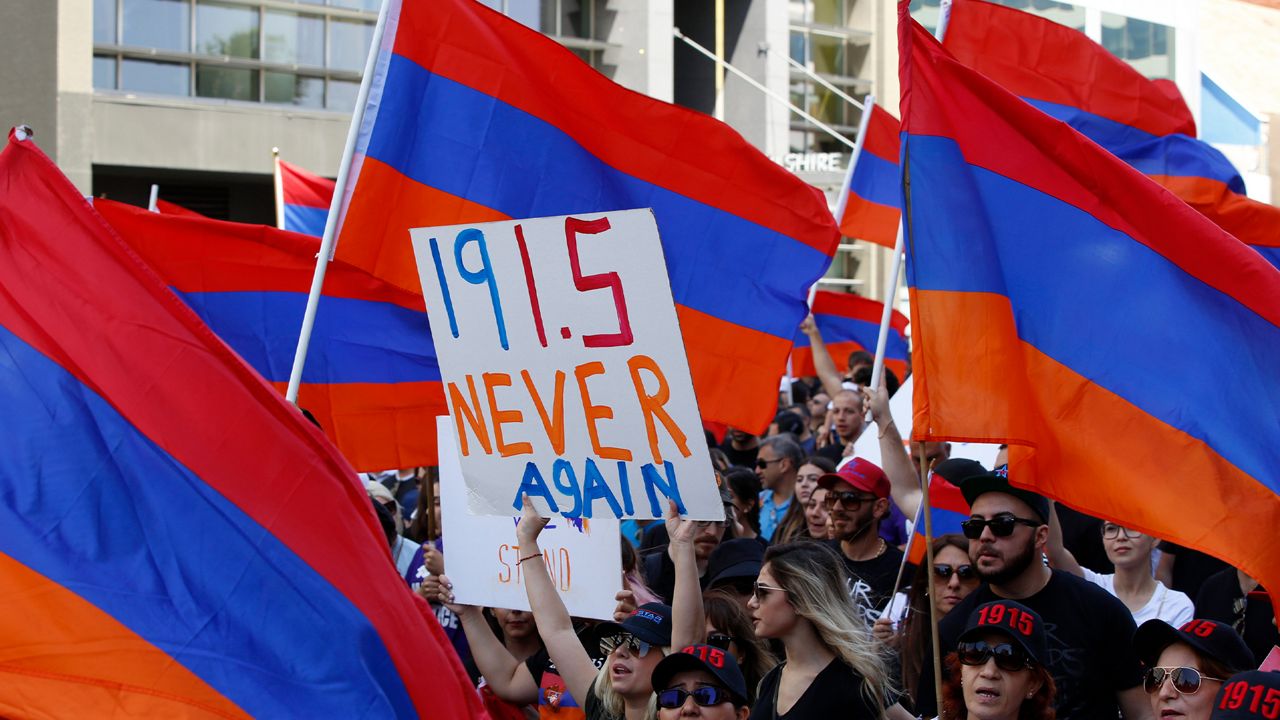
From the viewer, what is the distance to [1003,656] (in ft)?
14.7

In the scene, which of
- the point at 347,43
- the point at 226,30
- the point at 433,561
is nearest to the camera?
the point at 433,561

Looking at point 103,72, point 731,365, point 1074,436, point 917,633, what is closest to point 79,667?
point 917,633

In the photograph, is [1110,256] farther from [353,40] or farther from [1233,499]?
[353,40]

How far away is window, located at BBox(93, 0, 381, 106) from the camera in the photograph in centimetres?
2488

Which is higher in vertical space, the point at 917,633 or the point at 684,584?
the point at 684,584

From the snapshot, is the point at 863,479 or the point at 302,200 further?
the point at 302,200

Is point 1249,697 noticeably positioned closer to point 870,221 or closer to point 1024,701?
point 1024,701

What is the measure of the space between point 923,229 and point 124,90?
2152 cm

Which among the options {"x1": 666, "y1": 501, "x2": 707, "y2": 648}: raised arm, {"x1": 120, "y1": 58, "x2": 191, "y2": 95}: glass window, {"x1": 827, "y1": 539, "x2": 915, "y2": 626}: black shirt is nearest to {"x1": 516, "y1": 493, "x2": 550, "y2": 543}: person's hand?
{"x1": 666, "y1": 501, "x2": 707, "y2": 648}: raised arm

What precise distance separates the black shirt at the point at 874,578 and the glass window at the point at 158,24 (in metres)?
20.6

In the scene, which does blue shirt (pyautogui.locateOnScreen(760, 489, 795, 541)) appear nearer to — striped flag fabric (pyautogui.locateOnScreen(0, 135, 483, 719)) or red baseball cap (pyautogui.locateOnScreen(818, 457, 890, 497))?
red baseball cap (pyautogui.locateOnScreen(818, 457, 890, 497))

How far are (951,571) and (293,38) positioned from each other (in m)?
22.2

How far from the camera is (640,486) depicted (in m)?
5.16

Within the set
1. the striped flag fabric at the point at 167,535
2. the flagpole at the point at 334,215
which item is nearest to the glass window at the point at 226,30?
the flagpole at the point at 334,215
